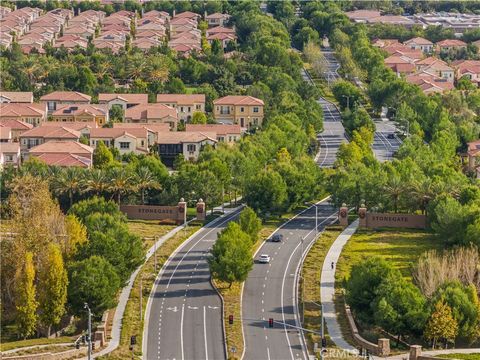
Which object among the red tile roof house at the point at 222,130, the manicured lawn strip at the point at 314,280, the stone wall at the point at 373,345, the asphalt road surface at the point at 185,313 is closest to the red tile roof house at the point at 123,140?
the red tile roof house at the point at 222,130

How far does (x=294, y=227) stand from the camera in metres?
105

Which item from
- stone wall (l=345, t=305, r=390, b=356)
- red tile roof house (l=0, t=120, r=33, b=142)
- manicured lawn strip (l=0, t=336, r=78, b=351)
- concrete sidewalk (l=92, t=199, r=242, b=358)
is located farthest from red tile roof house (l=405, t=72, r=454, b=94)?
manicured lawn strip (l=0, t=336, r=78, b=351)

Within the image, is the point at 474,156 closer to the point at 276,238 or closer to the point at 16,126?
the point at 276,238

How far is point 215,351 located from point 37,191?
2485cm

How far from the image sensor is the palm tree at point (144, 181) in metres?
109

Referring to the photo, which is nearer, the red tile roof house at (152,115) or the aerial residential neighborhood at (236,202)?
the aerial residential neighborhood at (236,202)

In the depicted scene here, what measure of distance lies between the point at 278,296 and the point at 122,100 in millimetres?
70523

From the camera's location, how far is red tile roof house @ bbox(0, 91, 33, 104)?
5935 inches

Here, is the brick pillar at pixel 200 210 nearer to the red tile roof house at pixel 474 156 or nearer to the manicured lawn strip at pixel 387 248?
the manicured lawn strip at pixel 387 248

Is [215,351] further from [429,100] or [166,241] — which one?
[429,100]

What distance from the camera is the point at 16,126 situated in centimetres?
13738

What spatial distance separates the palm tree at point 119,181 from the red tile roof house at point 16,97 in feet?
150

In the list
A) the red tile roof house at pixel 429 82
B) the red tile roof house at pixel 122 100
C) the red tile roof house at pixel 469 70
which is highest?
the red tile roof house at pixel 469 70

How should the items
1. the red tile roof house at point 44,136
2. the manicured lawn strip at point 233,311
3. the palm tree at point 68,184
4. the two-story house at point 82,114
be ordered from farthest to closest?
the two-story house at point 82,114 < the red tile roof house at point 44,136 < the palm tree at point 68,184 < the manicured lawn strip at point 233,311
